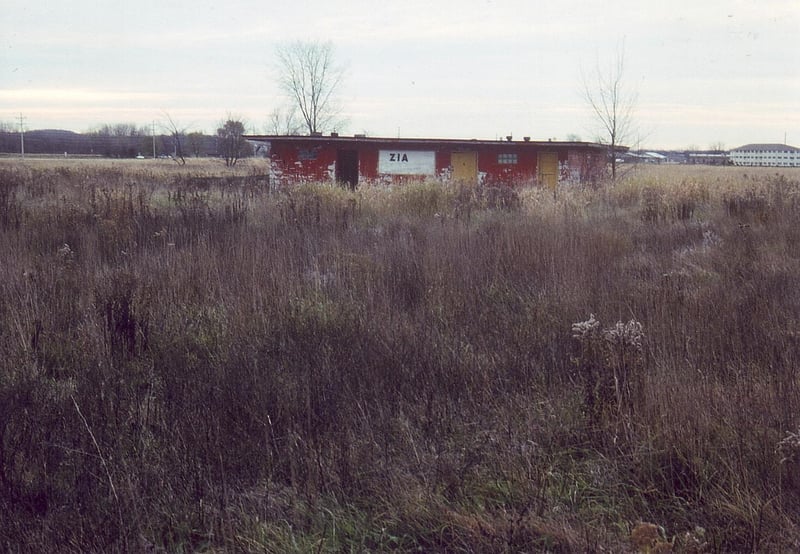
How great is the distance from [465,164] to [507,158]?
154 cm

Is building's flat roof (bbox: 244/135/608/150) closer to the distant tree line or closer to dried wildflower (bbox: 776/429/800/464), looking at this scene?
dried wildflower (bbox: 776/429/800/464)

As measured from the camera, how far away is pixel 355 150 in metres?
25.7

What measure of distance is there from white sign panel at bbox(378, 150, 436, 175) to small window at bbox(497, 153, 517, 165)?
2353 millimetres

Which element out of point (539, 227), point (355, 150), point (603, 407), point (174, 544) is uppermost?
point (355, 150)

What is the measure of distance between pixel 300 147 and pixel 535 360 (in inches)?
855

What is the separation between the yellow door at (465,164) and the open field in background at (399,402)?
57.1ft

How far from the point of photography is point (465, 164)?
25.5 metres

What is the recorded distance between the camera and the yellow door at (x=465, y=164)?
2539cm

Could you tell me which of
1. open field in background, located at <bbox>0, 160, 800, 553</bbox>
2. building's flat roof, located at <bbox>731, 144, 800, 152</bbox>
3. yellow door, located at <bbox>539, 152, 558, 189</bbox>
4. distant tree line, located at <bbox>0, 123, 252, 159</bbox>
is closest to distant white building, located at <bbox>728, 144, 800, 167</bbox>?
building's flat roof, located at <bbox>731, 144, 800, 152</bbox>

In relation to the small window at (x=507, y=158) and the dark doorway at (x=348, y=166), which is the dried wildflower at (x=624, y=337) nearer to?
the small window at (x=507, y=158)

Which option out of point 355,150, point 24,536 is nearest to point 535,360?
point 24,536

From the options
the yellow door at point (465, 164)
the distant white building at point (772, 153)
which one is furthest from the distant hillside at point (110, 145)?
the distant white building at point (772, 153)

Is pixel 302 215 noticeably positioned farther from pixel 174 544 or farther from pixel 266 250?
pixel 174 544

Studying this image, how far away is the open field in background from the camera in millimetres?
3061
